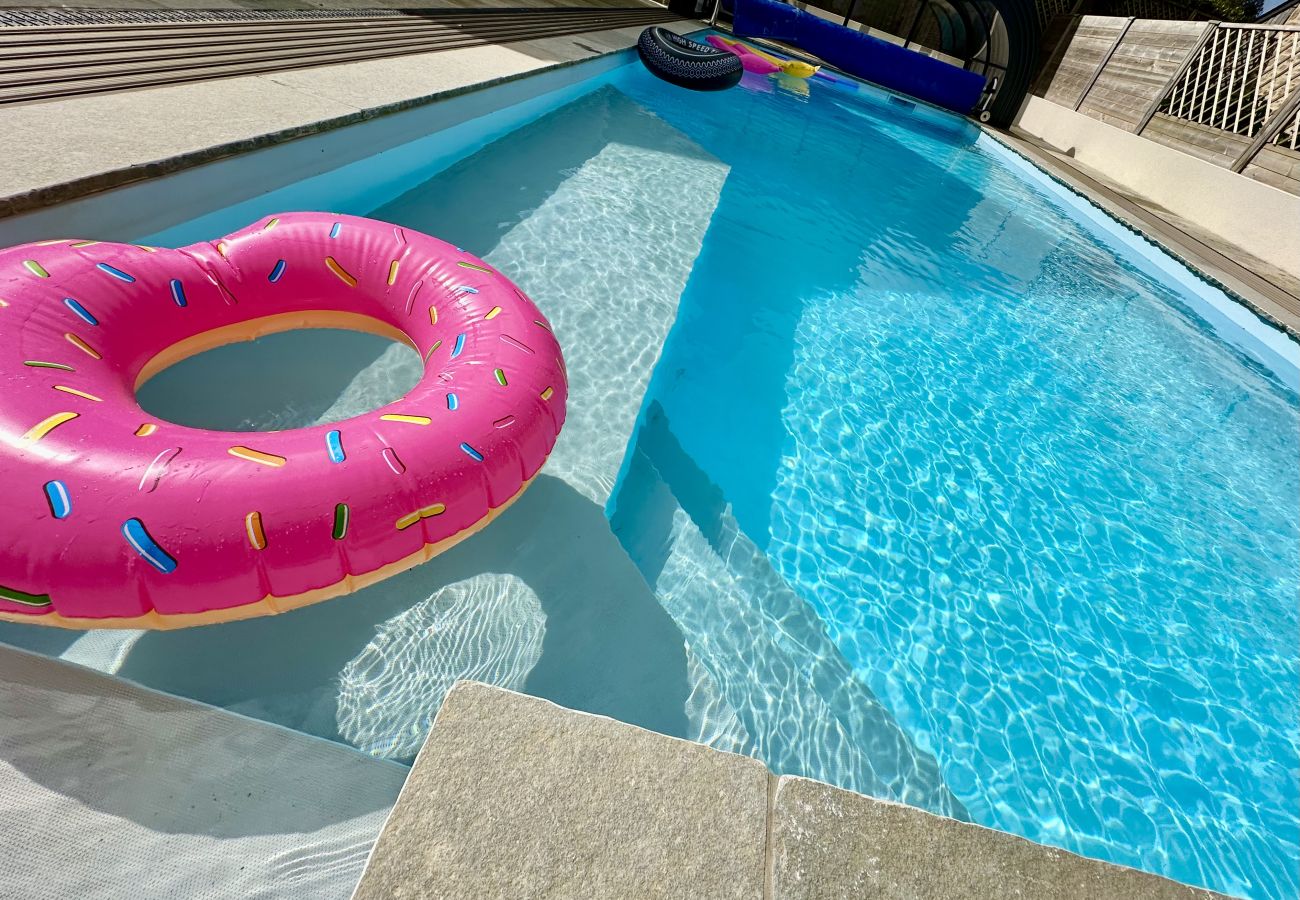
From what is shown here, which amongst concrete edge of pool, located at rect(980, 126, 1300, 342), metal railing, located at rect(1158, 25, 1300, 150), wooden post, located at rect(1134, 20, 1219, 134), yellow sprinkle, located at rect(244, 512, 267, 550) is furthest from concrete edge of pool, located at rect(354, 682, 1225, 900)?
wooden post, located at rect(1134, 20, 1219, 134)

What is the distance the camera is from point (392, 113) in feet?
12.7

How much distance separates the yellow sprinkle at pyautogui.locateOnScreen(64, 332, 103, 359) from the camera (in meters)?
1.57

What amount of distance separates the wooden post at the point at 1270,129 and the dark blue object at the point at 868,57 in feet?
18.6

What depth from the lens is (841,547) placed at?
282 centimetres

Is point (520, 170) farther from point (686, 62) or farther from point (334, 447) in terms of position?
point (334, 447)

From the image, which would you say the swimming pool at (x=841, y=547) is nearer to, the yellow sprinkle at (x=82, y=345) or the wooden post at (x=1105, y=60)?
the yellow sprinkle at (x=82, y=345)

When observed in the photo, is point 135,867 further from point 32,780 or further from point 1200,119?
point 1200,119

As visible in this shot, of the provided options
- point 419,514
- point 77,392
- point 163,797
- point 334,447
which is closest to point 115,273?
point 77,392

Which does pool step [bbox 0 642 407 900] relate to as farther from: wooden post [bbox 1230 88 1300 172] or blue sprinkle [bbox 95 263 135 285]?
wooden post [bbox 1230 88 1300 172]

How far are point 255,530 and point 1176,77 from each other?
41.6 ft

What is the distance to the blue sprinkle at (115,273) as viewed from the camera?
176 centimetres

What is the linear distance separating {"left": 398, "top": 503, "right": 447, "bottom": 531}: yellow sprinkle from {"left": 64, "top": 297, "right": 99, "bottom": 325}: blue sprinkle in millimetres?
984

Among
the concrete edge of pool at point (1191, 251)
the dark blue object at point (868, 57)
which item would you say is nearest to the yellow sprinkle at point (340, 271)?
the concrete edge of pool at point (1191, 251)

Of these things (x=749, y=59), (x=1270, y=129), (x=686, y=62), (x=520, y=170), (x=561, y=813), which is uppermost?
(x=1270, y=129)
